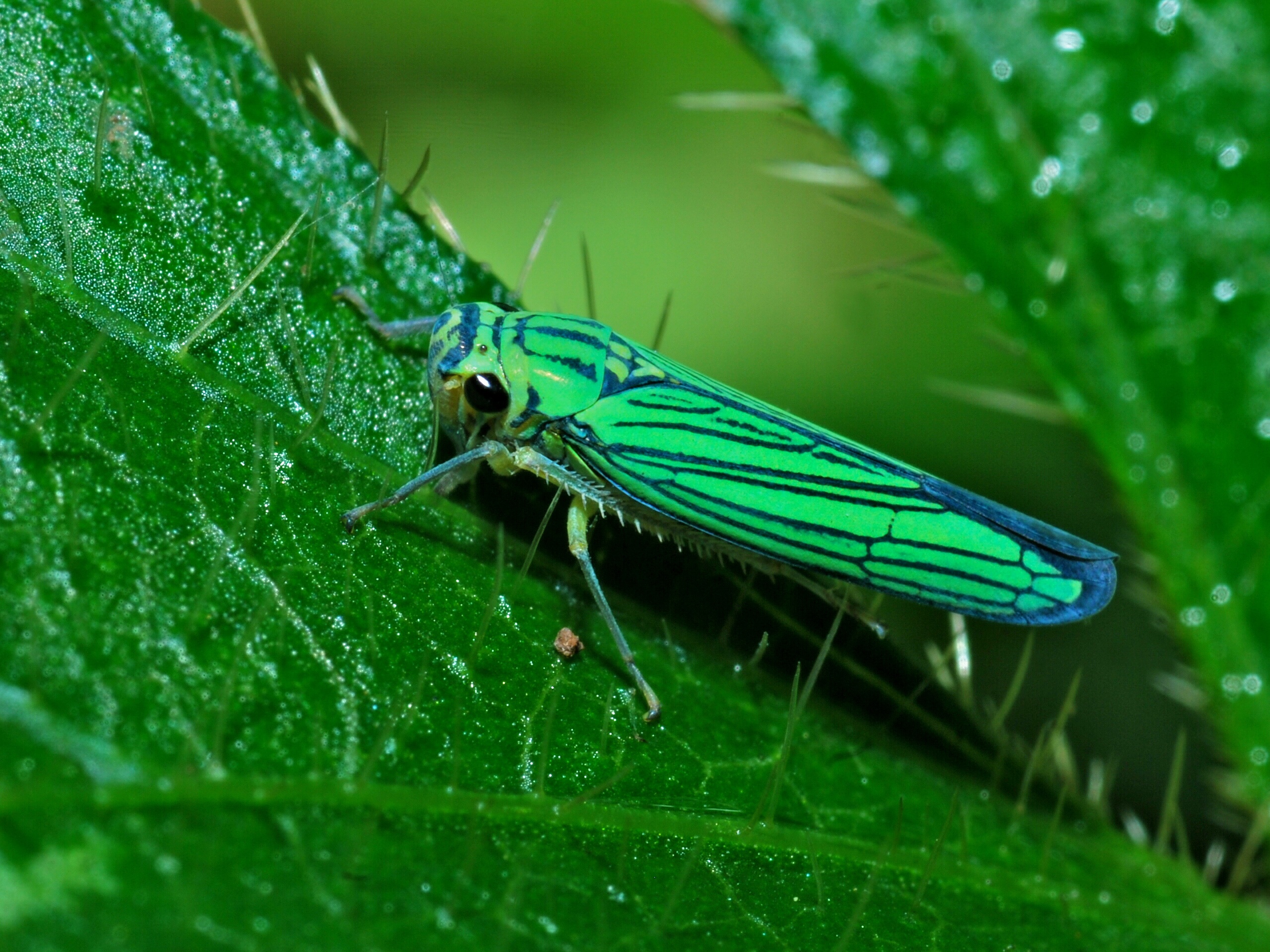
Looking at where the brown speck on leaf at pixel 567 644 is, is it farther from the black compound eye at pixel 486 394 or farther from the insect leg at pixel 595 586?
the black compound eye at pixel 486 394

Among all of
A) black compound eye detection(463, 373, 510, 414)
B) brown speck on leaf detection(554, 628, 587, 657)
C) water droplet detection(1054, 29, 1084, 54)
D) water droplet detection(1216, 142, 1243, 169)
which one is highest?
water droplet detection(1054, 29, 1084, 54)

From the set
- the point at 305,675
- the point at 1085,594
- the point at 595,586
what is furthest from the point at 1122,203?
the point at 305,675

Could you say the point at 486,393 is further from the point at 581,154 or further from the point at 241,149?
the point at 581,154

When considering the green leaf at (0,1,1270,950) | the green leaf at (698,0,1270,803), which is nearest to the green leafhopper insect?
the green leaf at (0,1,1270,950)

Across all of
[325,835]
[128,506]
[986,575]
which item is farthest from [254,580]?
[986,575]

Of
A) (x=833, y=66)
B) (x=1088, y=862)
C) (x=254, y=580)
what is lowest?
(x=1088, y=862)

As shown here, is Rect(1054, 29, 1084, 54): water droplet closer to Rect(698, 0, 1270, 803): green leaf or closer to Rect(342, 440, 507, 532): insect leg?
Rect(698, 0, 1270, 803): green leaf

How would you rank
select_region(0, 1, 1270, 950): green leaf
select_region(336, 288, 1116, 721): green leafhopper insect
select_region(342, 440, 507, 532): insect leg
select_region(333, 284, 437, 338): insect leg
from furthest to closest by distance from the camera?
select_region(336, 288, 1116, 721): green leafhopper insect
select_region(333, 284, 437, 338): insect leg
select_region(342, 440, 507, 532): insect leg
select_region(0, 1, 1270, 950): green leaf
